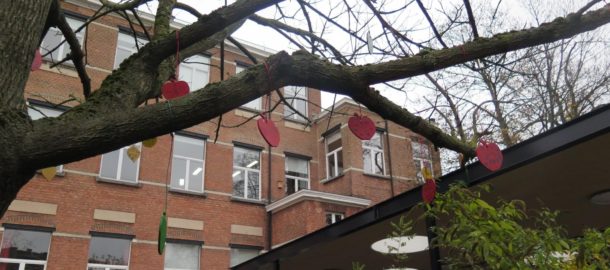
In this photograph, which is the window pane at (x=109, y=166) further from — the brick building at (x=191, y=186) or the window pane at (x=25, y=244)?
the window pane at (x=25, y=244)

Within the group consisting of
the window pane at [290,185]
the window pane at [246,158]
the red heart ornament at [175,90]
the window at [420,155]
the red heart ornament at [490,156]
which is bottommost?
the red heart ornament at [490,156]

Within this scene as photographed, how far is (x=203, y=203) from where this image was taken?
52.2ft

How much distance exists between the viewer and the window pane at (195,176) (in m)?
16.2

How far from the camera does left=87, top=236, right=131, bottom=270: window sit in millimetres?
13773

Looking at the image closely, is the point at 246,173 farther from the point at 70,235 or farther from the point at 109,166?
the point at 70,235

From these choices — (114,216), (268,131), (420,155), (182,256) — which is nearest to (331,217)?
(182,256)

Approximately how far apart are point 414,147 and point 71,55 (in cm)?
1711

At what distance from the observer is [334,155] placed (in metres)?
18.8

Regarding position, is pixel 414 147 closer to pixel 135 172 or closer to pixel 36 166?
pixel 135 172

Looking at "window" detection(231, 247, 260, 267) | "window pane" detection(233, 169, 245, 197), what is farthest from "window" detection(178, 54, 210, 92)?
"window" detection(231, 247, 260, 267)

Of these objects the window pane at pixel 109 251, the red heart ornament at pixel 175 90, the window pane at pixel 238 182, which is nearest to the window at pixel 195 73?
the window pane at pixel 238 182

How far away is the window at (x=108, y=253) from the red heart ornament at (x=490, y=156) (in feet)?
41.5

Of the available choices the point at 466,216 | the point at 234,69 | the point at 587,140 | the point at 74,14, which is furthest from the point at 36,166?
the point at 234,69

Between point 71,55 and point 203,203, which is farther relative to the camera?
point 203,203
